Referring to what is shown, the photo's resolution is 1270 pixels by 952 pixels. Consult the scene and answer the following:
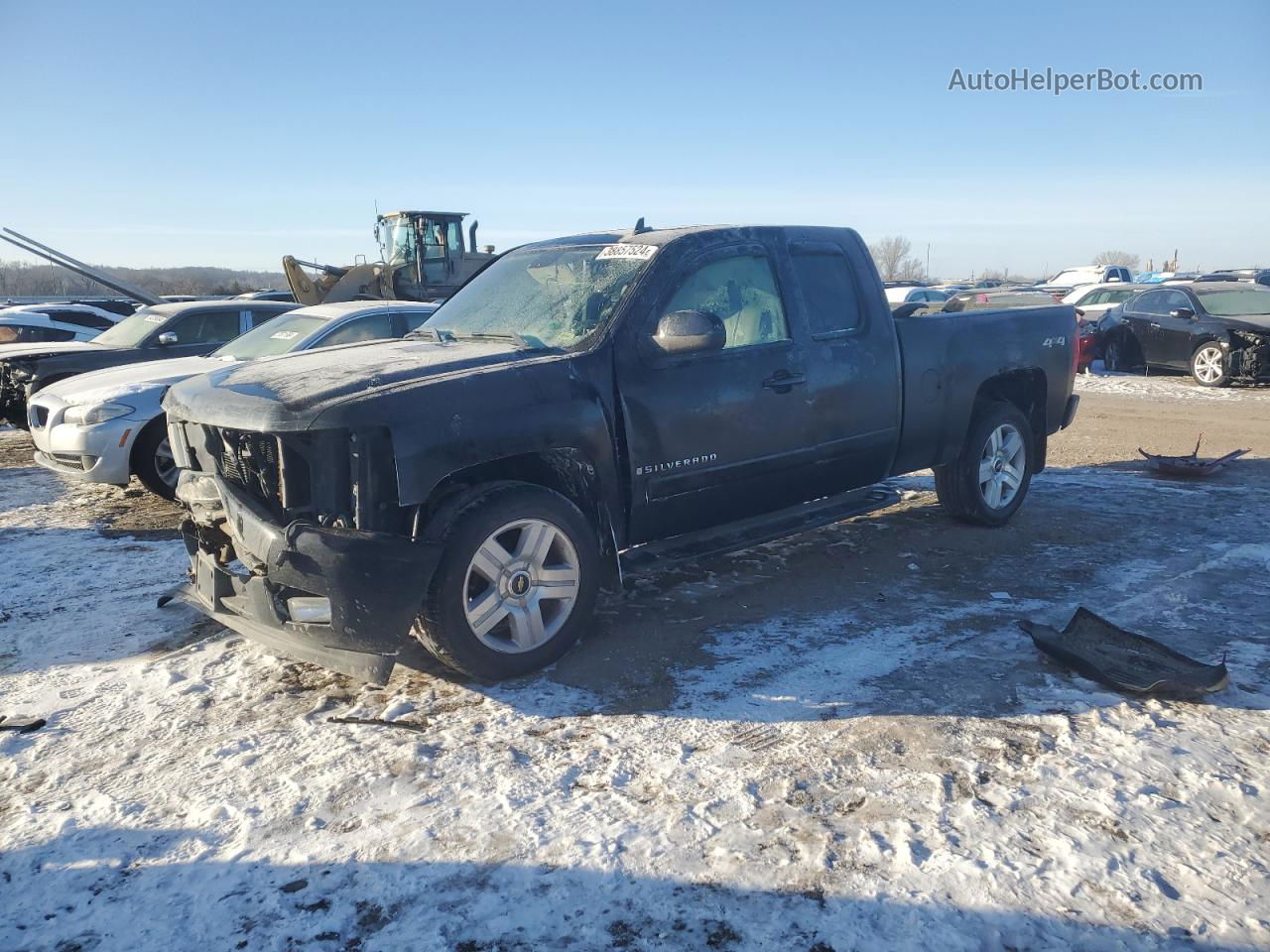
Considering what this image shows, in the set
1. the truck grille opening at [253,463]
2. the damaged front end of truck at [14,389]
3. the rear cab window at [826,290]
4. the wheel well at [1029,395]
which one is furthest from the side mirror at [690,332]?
the damaged front end of truck at [14,389]

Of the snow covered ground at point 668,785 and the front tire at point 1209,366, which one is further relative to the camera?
the front tire at point 1209,366

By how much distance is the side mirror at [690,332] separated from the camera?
173 inches

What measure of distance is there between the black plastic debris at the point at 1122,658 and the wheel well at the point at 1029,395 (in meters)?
2.36

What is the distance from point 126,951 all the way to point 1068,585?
4.73 metres

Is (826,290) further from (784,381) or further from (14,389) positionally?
(14,389)

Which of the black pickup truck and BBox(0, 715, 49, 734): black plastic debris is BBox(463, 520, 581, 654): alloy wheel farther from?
BBox(0, 715, 49, 734): black plastic debris

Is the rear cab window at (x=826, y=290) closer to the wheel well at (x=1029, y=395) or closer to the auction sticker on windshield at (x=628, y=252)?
the auction sticker on windshield at (x=628, y=252)

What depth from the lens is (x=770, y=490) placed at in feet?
16.7

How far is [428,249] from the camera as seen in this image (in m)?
22.0

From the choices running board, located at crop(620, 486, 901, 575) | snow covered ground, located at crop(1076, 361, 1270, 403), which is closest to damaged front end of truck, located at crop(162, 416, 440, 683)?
running board, located at crop(620, 486, 901, 575)

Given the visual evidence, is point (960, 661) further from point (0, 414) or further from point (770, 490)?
point (0, 414)

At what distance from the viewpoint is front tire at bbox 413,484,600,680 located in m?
3.81

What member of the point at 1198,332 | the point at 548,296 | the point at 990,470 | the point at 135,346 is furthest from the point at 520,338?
the point at 1198,332

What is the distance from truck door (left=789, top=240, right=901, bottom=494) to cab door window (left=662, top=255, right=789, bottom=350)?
0.70ft
